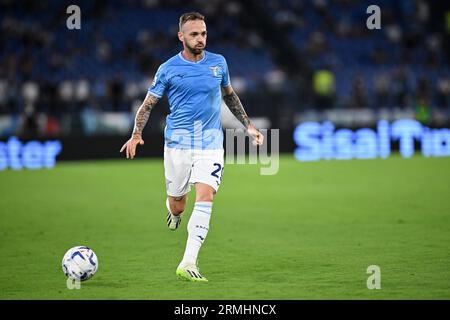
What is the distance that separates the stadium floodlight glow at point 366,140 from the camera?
23.9 metres

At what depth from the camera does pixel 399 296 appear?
7348 mm

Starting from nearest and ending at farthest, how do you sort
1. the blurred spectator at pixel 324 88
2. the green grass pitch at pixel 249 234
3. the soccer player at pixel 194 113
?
the green grass pitch at pixel 249 234, the soccer player at pixel 194 113, the blurred spectator at pixel 324 88

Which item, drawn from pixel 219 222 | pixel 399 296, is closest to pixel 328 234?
pixel 219 222

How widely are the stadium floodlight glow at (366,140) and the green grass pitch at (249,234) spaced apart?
3.34 m

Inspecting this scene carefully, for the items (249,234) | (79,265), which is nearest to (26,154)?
(249,234)

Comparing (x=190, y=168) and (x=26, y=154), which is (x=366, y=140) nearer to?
(x=26, y=154)

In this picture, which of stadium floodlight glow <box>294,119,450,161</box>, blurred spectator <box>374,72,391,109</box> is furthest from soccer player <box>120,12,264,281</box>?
blurred spectator <box>374,72,391,109</box>

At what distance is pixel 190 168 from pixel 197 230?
2.51 feet

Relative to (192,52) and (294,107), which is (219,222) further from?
(294,107)

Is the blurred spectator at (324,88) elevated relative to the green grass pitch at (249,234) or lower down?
elevated

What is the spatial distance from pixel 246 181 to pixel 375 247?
8.83m

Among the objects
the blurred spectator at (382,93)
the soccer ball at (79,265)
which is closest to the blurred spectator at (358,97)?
the blurred spectator at (382,93)

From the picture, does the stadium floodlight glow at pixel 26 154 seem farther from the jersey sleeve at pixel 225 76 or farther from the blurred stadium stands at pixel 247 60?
the jersey sleeve at pixel 225 76

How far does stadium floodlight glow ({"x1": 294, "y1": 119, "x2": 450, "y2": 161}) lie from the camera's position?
23.9 meters
